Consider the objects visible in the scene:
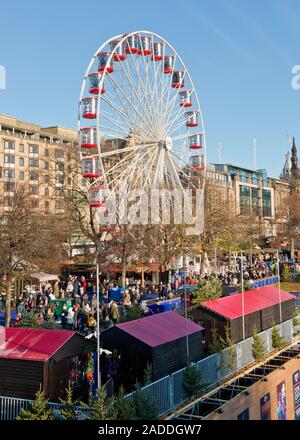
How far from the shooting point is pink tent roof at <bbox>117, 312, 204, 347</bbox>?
678 inches

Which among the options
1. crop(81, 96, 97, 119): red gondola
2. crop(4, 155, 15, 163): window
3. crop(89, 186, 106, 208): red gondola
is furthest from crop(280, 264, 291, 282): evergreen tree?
crop(4, 155, 15, 163): window

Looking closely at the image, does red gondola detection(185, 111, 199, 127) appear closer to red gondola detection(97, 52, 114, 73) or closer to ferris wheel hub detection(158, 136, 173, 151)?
ferris wheel hub detection(158, 136, 173, 151)

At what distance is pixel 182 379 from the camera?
1667 cm

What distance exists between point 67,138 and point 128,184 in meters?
63.2

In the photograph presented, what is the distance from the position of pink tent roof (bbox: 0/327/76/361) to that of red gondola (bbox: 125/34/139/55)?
29916mm

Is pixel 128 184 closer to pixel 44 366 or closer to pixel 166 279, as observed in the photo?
pixel 166 279

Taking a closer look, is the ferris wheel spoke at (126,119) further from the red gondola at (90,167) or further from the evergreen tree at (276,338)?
the evergreen tree at (276,338)

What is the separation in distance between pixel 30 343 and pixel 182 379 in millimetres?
4734

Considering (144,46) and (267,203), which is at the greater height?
(144,46)

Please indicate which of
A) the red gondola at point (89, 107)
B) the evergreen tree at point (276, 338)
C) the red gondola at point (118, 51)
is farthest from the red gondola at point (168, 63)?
the evergreen tree at point (276, 338)

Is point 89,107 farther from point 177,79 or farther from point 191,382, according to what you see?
point 191,382

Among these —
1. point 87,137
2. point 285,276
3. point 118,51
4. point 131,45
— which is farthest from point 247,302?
point 285,276

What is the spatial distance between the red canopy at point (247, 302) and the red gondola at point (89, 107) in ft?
55.0

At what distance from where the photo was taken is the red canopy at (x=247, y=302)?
2258cm
